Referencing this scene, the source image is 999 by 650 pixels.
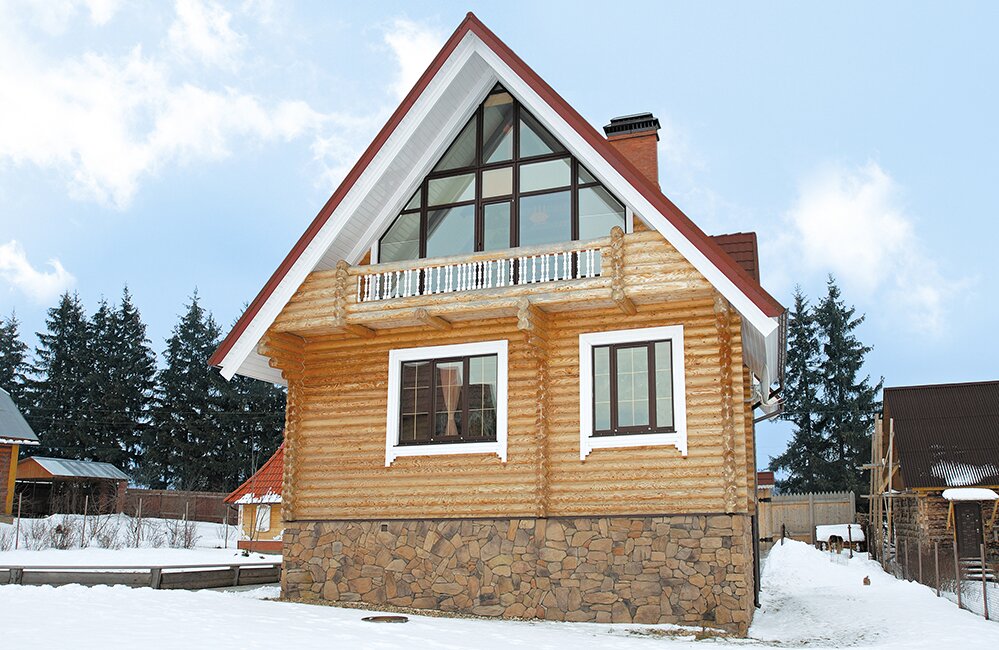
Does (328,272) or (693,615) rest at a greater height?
(328,272)

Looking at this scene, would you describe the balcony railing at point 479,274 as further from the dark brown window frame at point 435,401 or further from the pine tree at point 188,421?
the pine tree at point 188,421

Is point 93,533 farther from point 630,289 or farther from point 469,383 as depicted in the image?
point 630,289

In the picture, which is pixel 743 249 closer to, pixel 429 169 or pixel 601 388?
pixel 601 388

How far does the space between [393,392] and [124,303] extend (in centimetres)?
5200

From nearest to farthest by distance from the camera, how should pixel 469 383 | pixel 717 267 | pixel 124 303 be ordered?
1. pixel 717 267
2. pixel 469 383
3. pixel 124 303

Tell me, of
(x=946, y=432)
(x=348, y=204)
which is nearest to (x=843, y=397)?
(x=946, y=432)

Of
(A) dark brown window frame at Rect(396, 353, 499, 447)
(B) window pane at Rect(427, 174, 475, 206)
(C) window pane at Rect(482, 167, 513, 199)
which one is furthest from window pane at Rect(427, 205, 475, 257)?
(A) dark brown window frame at Rect(396, 353, 499, 447)

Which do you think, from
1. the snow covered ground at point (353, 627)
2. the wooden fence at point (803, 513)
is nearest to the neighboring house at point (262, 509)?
the snow covered ground at point (353, 627)

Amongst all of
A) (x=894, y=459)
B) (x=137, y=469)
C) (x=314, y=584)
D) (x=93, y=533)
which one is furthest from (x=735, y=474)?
(x=137, y=469)

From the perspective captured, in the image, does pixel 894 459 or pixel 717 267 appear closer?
pixel 717 267

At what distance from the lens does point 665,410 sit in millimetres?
12930

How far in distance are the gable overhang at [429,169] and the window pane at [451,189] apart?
292mm

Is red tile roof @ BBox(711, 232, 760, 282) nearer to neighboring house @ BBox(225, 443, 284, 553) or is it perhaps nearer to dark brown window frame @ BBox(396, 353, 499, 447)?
dark brown window frame @ BBox(396, 353, 499, 447)

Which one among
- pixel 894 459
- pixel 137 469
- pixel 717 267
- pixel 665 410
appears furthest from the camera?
pixel 137 469
